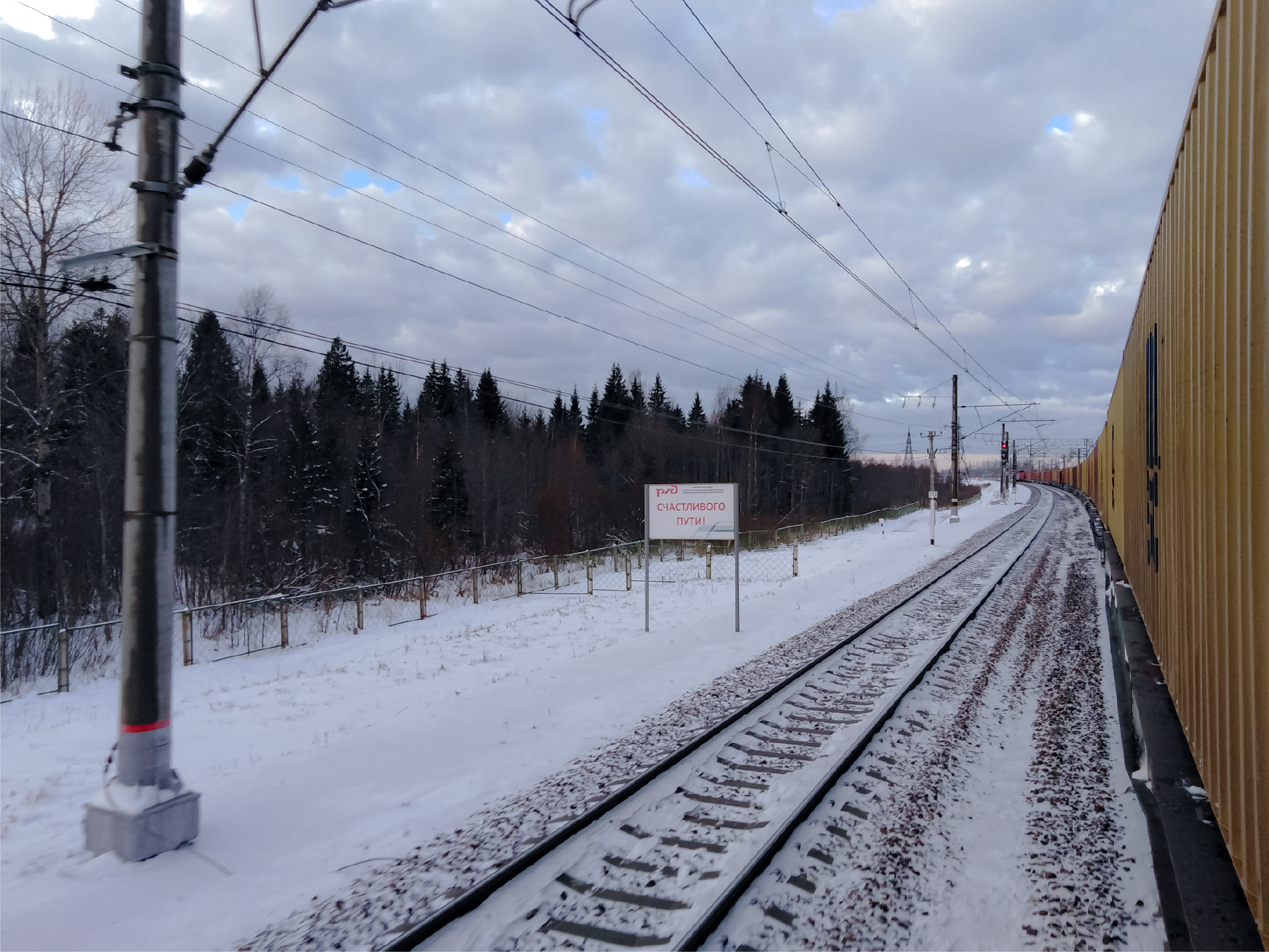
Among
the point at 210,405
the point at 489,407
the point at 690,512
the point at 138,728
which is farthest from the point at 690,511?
the point at 489,407

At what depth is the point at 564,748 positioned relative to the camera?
674 cm

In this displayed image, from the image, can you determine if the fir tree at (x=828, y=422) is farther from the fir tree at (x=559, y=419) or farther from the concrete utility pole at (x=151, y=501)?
the concrete utility pole at (x=151, y=501)

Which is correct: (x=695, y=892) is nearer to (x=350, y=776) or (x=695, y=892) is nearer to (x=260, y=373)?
(x=350, y=776)

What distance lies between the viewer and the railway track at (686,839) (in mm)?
3770

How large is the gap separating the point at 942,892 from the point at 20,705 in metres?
11.7

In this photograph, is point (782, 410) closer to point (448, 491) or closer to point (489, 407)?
point (489, 407)

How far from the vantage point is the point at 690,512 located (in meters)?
13.3

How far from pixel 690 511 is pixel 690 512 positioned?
0.06 feet

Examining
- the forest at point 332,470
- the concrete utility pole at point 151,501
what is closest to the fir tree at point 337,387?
the forest at point 332,470

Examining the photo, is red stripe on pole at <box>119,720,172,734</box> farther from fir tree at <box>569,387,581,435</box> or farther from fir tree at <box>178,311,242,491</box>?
fir tree at <box>569,387,581,435</box>

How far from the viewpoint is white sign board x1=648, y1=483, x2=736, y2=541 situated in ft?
42.5

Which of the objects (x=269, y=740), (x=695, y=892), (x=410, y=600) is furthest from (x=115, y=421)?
(x=695, y=892)

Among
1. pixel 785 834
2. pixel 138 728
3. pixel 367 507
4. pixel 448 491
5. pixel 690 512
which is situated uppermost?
pixel 448 491

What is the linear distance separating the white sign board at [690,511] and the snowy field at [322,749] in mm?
1755
